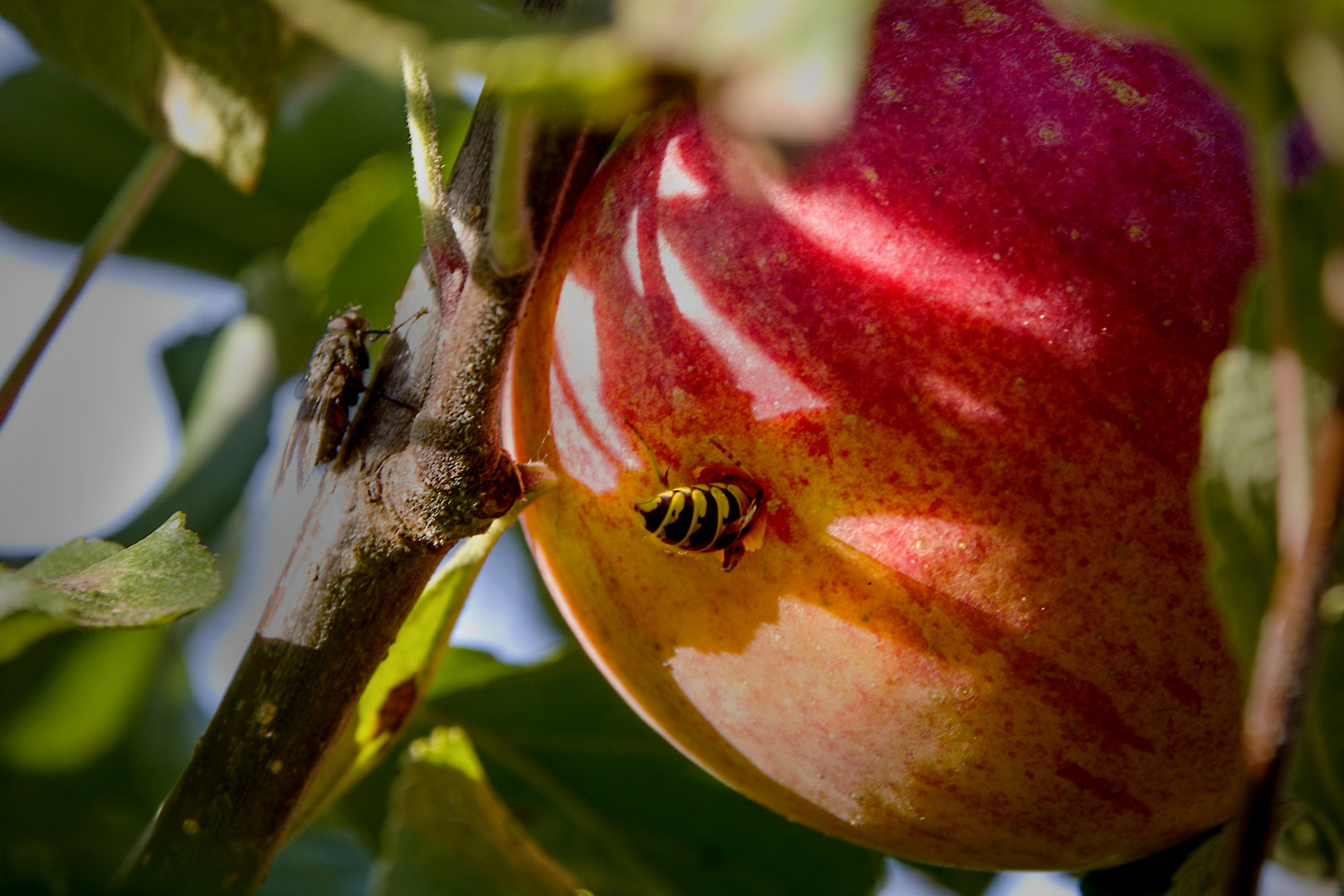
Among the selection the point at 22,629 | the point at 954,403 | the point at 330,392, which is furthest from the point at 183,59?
the point at 954,403

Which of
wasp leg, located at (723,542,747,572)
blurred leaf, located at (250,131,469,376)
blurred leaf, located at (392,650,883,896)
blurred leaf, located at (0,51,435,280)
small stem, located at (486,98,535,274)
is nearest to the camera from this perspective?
small stem, located at (486,98,535,274)

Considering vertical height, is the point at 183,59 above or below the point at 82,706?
above

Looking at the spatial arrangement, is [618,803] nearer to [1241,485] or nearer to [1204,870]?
[1204,870]

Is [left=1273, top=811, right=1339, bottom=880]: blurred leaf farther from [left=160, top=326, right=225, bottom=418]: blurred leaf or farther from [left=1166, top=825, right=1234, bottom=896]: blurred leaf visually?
[left=160, top=326, right=225, bottom=418]: blurred leaf

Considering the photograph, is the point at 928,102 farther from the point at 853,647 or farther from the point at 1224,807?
the point at 1224,807

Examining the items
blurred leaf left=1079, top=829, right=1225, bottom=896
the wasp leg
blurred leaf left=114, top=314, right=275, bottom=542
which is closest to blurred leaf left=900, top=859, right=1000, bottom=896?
blurred leaf left=1079, top=829, right=1225, bottom=896

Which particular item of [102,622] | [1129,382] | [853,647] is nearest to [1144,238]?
[1129,382]
